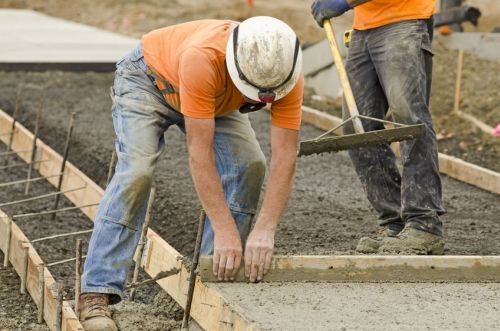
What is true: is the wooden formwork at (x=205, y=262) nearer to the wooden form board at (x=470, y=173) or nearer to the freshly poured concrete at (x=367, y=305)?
the freshly poured concrete at (x=367, y=305)

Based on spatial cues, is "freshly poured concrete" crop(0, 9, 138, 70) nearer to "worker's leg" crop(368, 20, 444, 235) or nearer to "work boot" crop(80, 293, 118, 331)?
"worker's leg" crop(368, 20, 444, 235)

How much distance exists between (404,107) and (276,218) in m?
1.37

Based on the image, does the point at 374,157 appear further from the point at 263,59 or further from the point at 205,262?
the point at 263,59

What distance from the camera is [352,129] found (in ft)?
18.7

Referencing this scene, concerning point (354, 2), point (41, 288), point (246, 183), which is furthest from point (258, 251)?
point (354, 2)

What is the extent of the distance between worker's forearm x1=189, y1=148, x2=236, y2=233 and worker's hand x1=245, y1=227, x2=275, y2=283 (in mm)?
164

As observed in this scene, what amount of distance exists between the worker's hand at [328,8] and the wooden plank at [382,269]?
163 centimetres

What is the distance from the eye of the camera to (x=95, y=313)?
14.7 feet

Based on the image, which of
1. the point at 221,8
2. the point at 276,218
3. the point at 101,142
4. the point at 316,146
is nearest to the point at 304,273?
the point at 276,218

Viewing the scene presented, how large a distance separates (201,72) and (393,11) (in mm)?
1810

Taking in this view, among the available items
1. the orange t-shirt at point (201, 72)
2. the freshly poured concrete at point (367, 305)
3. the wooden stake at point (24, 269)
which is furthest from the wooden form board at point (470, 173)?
the wooden stake at point (24, 269)

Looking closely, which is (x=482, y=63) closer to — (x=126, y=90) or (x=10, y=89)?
(x=10, y=89)

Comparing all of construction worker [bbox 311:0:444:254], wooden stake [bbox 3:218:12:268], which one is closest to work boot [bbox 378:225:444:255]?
construction worker [bbox 311:0:444:254]

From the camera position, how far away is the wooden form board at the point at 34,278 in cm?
442
